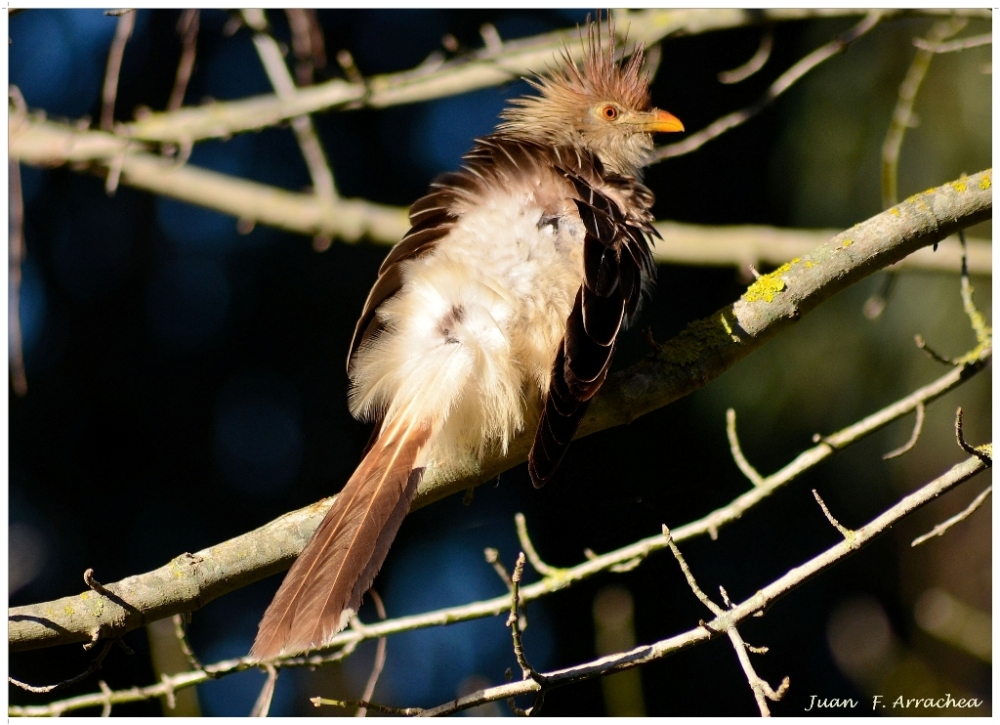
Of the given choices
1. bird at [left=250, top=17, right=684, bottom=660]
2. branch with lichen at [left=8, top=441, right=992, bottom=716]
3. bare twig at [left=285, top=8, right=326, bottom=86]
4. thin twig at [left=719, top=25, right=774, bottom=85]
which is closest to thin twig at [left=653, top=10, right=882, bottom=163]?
thin twig at [left=719, top=25, right=774, bottom=85]

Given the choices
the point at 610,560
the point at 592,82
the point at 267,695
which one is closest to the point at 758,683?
the point at 610,560

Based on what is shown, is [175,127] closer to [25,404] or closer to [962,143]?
[25,404]

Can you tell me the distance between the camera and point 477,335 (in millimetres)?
2072

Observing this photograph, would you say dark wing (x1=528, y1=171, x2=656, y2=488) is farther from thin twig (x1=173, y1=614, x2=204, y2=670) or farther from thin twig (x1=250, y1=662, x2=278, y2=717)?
thin twig (x1=173, y1=614, x2=204, y2=670)

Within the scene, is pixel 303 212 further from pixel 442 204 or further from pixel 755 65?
pixel 755 65

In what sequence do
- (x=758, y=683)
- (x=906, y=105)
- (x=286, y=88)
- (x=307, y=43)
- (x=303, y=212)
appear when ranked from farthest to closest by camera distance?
(x=303, y=212)
(x=286, y=88)
(x=307, y=43)
(x=906, y=105)
(x=758, y=683)

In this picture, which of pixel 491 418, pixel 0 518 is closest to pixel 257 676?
pixel 0 518

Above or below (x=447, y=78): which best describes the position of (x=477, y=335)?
below

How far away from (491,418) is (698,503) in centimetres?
149

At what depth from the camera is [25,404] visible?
137 inches

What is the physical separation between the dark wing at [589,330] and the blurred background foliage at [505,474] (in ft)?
3.20

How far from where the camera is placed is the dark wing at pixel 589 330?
186 cm

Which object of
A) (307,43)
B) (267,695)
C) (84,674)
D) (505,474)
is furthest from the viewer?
(505,474)

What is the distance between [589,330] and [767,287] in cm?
45
